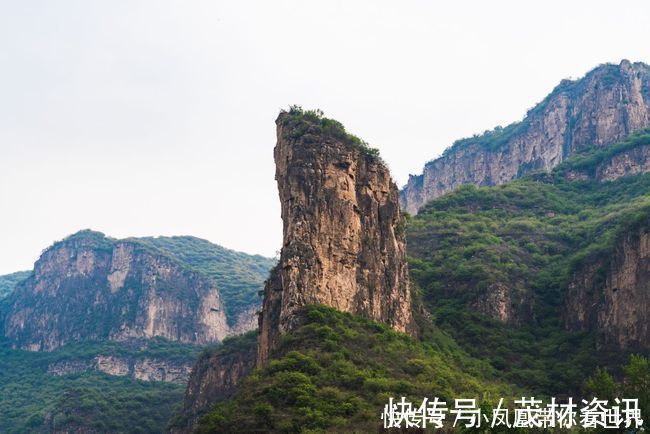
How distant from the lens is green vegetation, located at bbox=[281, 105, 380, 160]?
232 ft

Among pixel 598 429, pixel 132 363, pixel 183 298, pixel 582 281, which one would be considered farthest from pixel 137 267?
pixel 598 429

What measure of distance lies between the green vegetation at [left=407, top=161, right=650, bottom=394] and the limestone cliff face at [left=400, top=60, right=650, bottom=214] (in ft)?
A: 33.3

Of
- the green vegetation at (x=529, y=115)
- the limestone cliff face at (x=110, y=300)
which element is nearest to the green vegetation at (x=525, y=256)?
the green vegetation at (x=529, y=115)

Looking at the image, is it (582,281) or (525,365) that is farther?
(582,281)

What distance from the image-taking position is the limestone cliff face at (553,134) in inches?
5290

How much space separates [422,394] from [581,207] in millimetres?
63589

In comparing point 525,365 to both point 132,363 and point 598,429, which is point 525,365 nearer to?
point 598,429

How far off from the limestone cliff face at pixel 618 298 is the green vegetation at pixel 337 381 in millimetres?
11910

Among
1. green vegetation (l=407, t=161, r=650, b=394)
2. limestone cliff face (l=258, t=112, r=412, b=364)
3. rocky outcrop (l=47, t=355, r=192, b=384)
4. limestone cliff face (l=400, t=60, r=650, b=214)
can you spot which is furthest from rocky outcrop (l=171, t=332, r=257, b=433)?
limestone cliff face (l=400, t=60, r=650, b=214)

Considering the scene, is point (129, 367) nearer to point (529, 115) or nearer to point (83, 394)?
point (83, 394)

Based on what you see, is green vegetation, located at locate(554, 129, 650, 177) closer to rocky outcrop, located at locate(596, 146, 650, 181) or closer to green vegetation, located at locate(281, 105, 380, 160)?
rocky outcrop, located at locate(596, 146, 650, 181)

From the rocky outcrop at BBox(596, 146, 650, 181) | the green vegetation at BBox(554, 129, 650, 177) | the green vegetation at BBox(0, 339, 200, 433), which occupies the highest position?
the green vegetation at BBox(554, 129, 650, 177)

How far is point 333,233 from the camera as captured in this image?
66.6 metres

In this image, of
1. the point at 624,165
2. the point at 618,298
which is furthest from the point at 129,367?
the point at 618,298
